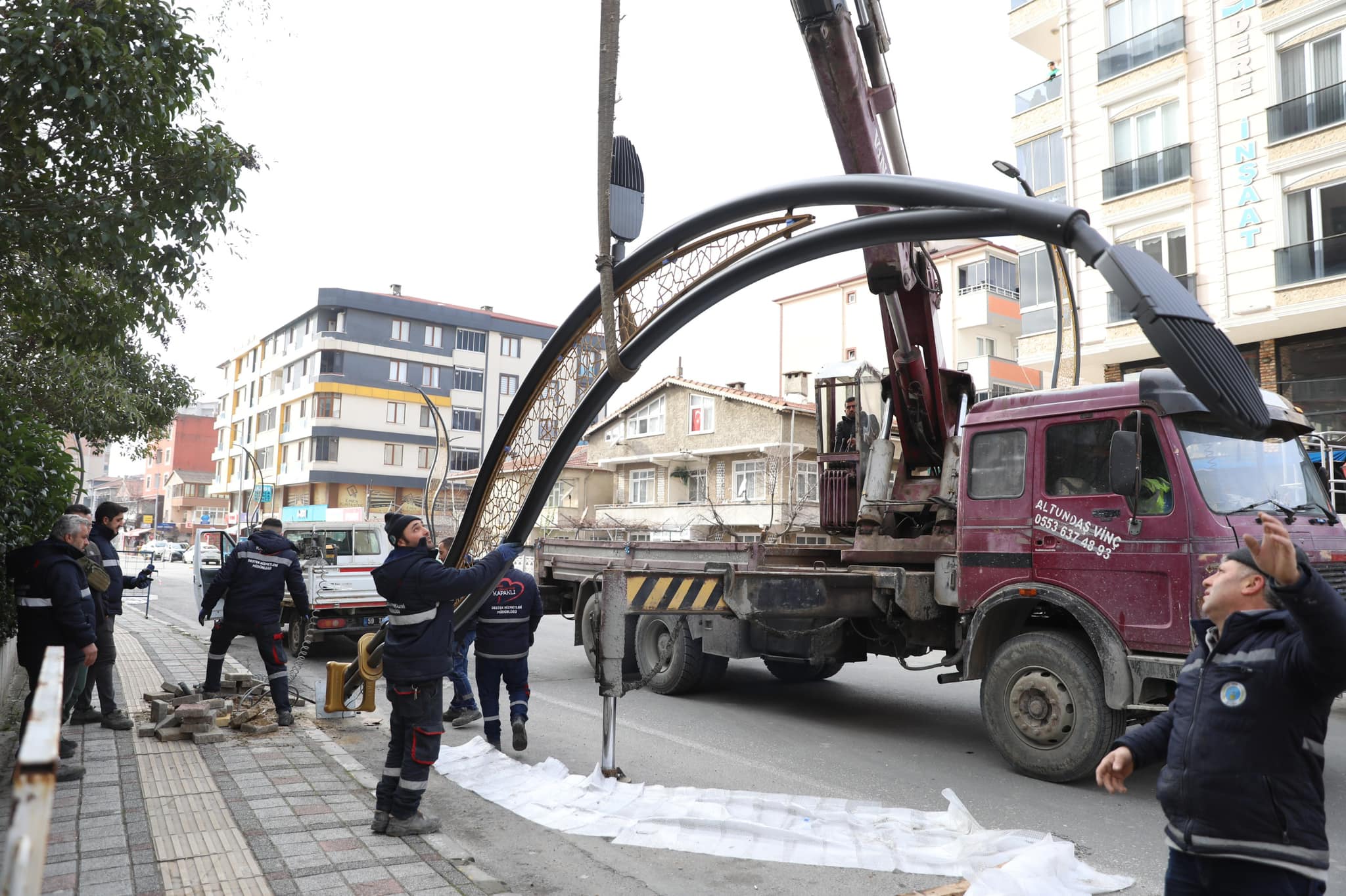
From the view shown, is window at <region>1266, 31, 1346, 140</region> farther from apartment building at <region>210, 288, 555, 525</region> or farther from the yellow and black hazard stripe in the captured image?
apartment building at <region>210, 288, 555, 525</region>

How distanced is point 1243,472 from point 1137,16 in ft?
58.4

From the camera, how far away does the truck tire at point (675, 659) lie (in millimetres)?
9648

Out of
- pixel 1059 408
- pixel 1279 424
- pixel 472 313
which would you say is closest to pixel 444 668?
pixel 1059 408

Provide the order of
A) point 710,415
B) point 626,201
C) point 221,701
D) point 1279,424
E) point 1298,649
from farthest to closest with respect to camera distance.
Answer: point 710,415, point 221,701, point 1279,424, point 626,201, point 1298,649

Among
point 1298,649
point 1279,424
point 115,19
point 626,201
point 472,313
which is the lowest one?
point 1298,649

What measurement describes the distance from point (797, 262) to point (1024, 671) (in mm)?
3570

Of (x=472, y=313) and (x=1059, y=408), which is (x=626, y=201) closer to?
(x=1059, y=408)

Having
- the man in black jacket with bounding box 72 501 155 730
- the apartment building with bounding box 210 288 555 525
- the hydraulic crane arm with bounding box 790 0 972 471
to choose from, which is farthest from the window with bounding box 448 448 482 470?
the hydraulic crane arm with bounding box 790 0 972 471

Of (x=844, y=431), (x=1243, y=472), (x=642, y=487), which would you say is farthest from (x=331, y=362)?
(x=1243, y=472)

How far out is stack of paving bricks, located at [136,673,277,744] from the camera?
7008mm

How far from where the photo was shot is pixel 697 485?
117 feet

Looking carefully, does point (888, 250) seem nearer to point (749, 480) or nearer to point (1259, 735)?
point (1259, 735)

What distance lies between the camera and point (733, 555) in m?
8.22

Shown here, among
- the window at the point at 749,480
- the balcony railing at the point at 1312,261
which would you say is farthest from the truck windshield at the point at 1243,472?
the window at the point at 749,480
